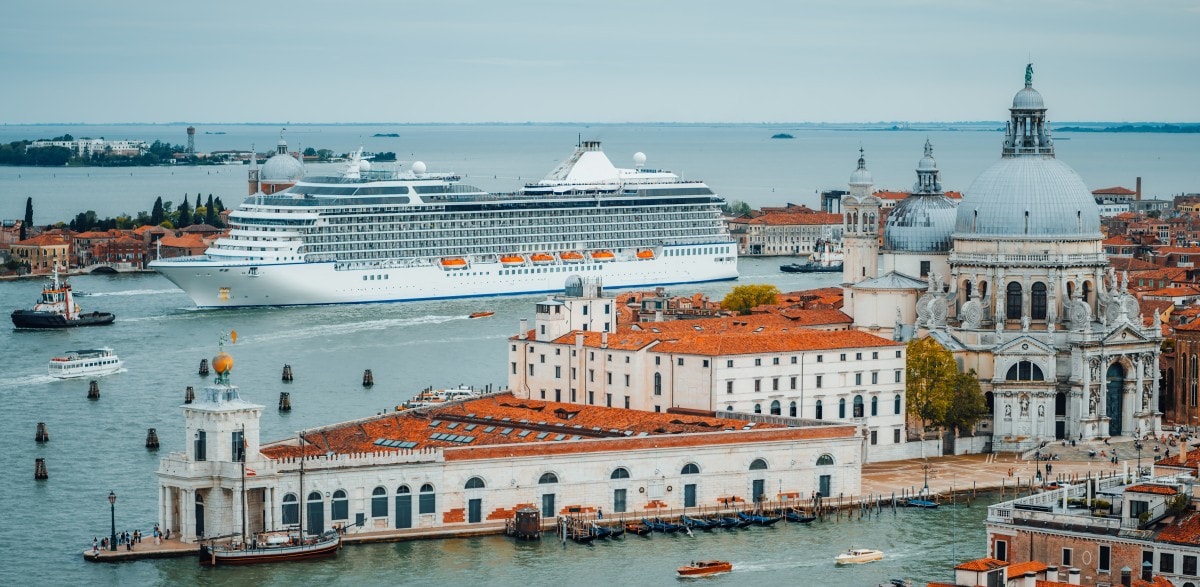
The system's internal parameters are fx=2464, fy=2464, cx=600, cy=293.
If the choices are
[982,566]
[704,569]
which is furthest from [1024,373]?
[982,566]

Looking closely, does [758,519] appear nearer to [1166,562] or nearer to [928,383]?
[928,383]

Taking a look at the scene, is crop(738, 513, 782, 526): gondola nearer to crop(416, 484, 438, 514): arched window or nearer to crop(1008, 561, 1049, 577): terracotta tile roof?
crop(416, 484, 438, 514): arched window

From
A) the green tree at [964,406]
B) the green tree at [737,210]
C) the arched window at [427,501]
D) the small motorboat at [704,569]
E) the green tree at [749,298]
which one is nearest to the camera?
the small motorboat at [704,569]

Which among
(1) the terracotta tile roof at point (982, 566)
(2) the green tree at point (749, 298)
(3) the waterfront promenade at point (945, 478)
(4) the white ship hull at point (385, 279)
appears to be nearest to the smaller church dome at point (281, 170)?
(4) the white ship hull at point (385, 279)

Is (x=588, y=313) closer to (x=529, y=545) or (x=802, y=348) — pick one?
(x=802, y=348)

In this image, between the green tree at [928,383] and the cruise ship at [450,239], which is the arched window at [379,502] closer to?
the green tree at [928,383]

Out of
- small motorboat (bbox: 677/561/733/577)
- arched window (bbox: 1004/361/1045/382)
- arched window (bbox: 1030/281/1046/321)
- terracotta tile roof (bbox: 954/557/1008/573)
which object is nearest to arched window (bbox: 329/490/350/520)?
small motorboat (bbox: 677/561/733/577)

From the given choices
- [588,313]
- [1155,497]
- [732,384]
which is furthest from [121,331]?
[1155,497]
